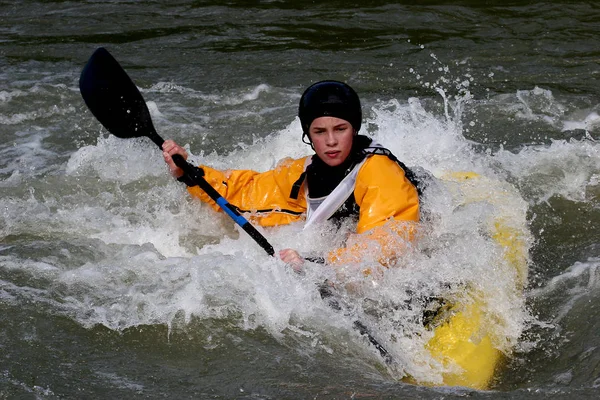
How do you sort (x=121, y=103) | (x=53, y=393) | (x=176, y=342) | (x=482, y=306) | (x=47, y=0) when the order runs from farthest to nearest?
(x=47, y=0), (x=121, y=103), (x=482, y=306), (x=176, y=342), (x=53, y=393)

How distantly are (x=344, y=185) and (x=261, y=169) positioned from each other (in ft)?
5.75

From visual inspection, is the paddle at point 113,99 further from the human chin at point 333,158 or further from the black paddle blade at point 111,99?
the human chin at point 333,158

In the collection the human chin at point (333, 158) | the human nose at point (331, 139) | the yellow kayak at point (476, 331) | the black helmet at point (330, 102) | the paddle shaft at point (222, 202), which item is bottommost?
the yellow kayak at point (476, 331)

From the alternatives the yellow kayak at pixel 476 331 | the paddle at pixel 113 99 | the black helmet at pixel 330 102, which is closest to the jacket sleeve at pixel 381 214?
the black helmet at pixel 330 102

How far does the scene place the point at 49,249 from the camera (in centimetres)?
475

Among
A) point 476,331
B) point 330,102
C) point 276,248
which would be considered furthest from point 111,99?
point 476,331

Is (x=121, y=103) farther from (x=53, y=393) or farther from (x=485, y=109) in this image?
(x=485, y=109)

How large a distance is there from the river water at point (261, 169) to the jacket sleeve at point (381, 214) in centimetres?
13

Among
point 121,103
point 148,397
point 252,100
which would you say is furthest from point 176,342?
point 252,100

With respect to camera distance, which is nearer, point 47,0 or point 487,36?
point 487,36

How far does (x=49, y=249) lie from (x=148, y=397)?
5.11 ft

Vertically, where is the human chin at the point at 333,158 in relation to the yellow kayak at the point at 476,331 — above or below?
above

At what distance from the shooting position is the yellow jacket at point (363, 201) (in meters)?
4.09

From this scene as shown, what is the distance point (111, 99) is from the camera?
16.5 ft
